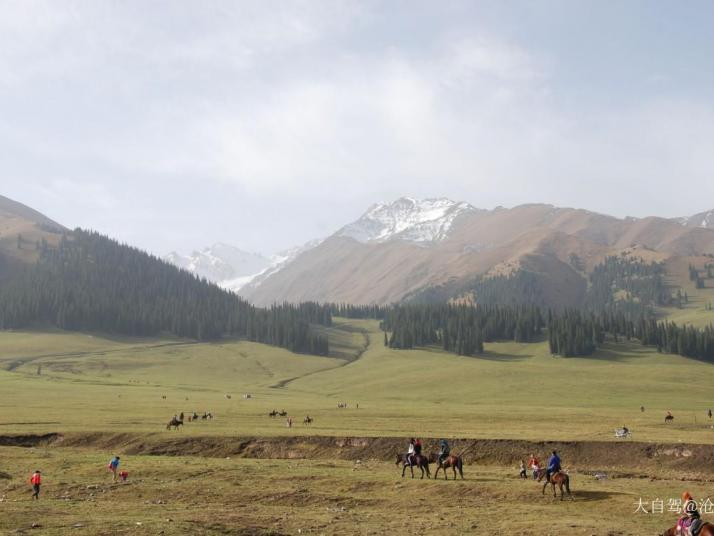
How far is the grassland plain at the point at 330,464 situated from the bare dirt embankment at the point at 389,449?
2.03ft

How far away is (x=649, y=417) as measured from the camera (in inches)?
3098

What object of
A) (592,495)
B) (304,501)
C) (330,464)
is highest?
(592,495)

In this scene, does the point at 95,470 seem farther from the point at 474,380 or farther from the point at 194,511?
the point at 474,380

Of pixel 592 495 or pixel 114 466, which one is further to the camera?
pixel 114 466

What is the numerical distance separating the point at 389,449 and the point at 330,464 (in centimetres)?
721

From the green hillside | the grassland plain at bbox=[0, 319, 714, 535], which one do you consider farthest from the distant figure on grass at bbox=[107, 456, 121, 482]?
the green hillside

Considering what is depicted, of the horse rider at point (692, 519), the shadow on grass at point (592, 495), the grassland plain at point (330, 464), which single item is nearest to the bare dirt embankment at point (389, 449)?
the grassland plain at point (330, 464)

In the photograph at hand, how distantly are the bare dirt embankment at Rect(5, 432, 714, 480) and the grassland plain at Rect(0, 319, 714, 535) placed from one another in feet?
2.03

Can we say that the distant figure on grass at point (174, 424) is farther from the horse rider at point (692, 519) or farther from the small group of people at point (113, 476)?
the horse rider at point (692, 519)

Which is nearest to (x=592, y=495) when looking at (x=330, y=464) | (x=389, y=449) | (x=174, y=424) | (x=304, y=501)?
(x=304, y=501)

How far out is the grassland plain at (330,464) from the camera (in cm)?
2823

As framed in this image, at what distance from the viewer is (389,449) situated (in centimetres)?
5162

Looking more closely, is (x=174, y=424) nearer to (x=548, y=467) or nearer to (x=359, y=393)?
(x=548, y=467)

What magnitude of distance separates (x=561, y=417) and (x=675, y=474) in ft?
103
